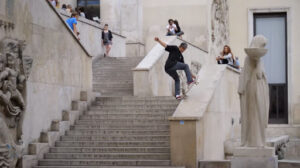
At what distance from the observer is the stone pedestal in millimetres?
13602

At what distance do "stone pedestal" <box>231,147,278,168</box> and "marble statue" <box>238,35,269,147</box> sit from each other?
6.4 inches

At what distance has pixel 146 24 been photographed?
31.0 metres

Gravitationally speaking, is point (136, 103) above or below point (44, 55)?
below

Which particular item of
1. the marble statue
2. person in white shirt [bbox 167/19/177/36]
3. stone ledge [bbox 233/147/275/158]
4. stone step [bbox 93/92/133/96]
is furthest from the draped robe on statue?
person in white shirt [bbox 167/19/177/36]

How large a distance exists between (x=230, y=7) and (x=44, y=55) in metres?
21.5

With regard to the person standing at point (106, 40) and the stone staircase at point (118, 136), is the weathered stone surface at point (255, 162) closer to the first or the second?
the stone staircase at point (118, 136)

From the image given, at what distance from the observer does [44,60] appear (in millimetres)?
16266

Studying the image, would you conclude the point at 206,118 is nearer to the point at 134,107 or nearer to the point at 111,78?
the point at 134,107

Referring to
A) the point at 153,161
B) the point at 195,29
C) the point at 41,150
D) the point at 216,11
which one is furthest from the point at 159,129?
the point at 216,11

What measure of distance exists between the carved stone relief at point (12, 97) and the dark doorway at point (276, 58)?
22.7 m

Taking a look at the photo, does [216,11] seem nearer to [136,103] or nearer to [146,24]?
[146,24]

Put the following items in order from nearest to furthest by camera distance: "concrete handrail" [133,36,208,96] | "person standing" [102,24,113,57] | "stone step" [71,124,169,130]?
"stone step" [71,124,169,130], "concrete handrail" [133,36,208,96], "person standing" [102,24,113,57]

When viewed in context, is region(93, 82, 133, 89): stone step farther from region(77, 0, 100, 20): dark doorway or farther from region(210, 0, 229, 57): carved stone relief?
Result: region(77, 0, 100, 20): dark doorway

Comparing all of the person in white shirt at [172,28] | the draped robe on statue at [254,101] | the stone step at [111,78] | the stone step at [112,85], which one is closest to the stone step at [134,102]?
the stone step at [112,85]
